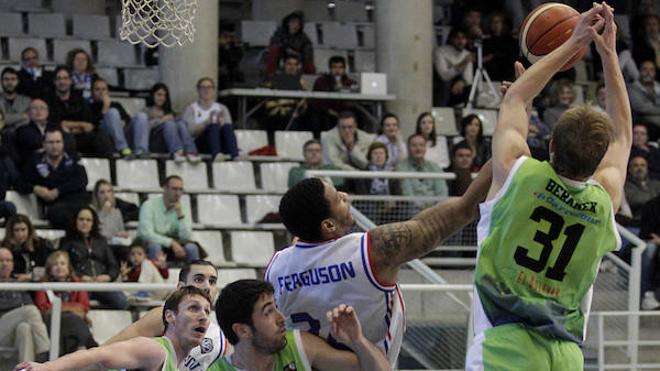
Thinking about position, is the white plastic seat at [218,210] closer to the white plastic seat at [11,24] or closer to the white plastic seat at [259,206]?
the white plastic seat at [259,206]

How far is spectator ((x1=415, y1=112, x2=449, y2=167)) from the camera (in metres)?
15.2

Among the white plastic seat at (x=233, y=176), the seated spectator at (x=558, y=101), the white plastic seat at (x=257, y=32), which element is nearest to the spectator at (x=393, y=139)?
the white plastic seat at (x=233, y=176)

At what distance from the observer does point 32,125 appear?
13.9 m

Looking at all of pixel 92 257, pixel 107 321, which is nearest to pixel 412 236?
pixel 107 321

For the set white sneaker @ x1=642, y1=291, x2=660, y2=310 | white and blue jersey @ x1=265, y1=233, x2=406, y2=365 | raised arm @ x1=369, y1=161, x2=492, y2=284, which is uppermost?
raised arm @ x1=369, y1=161, x2=492, y2=284

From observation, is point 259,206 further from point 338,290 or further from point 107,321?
point 338,290

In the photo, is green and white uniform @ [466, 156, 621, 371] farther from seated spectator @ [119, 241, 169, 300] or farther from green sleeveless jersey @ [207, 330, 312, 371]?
seated spectator @ [119, 241, 169, 300]

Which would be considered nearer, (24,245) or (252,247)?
(24,245)

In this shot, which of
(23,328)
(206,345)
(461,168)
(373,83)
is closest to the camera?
(206,345)

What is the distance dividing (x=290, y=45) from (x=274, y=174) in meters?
1.98

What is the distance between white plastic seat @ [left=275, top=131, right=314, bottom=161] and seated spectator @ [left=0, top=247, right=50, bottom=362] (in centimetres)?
494

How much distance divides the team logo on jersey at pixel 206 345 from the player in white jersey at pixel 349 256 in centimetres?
219

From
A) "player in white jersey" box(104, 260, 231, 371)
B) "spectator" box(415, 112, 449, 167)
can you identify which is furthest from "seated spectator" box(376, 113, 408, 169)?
"player in white jersey" box(104, 260, 231, 371)

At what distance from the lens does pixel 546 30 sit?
6383 millimetres
